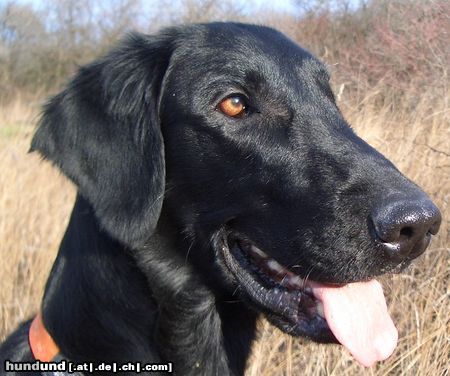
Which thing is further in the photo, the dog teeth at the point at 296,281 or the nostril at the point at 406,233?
the dog teeth at the point at 296,281

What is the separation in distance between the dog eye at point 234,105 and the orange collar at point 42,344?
0.95 m

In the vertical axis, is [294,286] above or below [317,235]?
below

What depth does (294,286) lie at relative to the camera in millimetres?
1859

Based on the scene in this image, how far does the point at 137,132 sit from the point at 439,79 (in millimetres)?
2862

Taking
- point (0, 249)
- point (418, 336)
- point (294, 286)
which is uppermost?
point (294, 286)

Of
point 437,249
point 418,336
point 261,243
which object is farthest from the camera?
point 437,249

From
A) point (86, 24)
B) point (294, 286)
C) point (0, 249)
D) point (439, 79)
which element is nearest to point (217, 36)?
point (294, 286)

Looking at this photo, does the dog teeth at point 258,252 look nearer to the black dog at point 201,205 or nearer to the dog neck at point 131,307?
the black dog at point 201,205

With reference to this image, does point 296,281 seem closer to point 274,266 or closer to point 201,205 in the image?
point 274,266

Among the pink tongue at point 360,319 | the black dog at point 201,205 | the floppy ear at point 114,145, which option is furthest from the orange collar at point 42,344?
the pink tongue at point 360,319

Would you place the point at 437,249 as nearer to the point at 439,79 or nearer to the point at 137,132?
the point at 439,79

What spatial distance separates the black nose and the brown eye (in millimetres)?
594

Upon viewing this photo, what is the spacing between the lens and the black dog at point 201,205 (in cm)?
179

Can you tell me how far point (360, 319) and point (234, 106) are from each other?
796 millimetres
